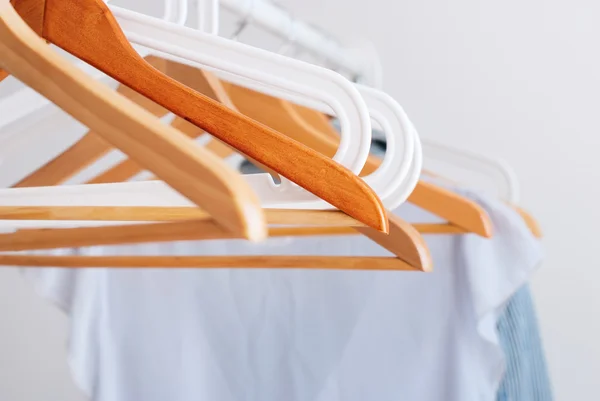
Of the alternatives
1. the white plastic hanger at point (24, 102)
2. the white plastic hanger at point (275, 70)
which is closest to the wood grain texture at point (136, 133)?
the white plastic hanger at point (275, 70)

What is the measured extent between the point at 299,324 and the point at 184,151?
2.38 feet

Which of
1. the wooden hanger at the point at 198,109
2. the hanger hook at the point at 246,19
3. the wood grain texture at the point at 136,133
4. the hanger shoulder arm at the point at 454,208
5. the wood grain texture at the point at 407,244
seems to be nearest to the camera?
the wood grain texture at the point at 136,133

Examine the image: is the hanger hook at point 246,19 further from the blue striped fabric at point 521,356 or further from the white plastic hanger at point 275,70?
the blue striped fabric at point 521,356

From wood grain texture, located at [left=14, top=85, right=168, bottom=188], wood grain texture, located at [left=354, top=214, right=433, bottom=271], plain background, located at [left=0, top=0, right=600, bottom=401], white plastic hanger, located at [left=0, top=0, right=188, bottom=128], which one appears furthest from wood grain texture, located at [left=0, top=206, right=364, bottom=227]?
plain background, located at [left=0, top=0, right=600, bottom=401]

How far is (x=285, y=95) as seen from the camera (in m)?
0.52

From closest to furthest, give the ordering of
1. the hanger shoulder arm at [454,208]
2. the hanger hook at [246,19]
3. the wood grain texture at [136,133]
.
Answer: the wood grain texture at [136,133] < the hanger shoulder arm at [454,208] < the hanger hook at [246,19]

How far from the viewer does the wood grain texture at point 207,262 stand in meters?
0.64

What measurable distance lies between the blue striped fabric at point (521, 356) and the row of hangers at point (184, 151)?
269mm

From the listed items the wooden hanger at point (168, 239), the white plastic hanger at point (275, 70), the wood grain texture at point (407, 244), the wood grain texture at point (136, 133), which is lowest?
the wooden hanger at point (168, 239)

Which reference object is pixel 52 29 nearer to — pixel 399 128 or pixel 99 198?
pixel 99 198

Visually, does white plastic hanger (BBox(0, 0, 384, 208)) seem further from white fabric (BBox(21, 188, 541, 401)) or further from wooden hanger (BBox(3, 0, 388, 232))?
white fabric (BBox(21, 188, 541, 401))

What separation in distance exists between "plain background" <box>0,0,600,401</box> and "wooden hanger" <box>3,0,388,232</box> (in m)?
1.12

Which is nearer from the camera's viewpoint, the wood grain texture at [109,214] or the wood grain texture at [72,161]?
the wood grain texture at [109,214]

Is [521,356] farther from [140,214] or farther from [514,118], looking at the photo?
[514,118]
